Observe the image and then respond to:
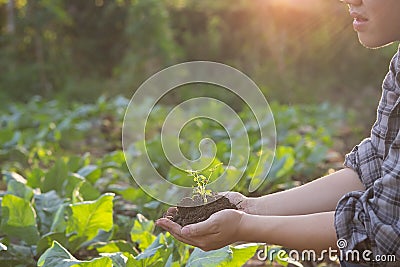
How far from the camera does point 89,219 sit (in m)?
2.53

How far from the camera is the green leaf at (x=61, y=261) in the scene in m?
1.95

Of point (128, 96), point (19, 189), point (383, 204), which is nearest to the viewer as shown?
point (383, 204)

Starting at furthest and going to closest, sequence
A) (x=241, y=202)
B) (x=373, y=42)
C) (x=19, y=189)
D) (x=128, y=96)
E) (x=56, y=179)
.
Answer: (x=128, y=96) → (x=56, y=179) → (x=19, y=189) → (x=241, y=202) → (x=373, y=42)

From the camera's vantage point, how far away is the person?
1.57 meters

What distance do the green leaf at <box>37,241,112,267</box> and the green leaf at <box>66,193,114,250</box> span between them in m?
0.38

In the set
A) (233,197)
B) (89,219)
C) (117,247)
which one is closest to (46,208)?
(89,219)

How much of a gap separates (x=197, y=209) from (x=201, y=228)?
5.2 inches

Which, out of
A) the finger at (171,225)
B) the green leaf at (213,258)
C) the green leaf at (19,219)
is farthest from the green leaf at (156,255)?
the green leaf at (19,219)

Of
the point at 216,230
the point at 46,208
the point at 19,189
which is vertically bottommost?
the point at 216,230

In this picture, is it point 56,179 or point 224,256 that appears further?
point 56,179

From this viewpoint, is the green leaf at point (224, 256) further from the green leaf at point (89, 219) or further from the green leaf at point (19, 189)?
the green leaf at point (19, 189)

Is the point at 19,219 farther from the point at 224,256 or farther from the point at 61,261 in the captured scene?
the point at 224,256

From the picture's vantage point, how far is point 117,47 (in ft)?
42.9

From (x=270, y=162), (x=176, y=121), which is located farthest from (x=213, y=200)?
(x=176, y=121)
